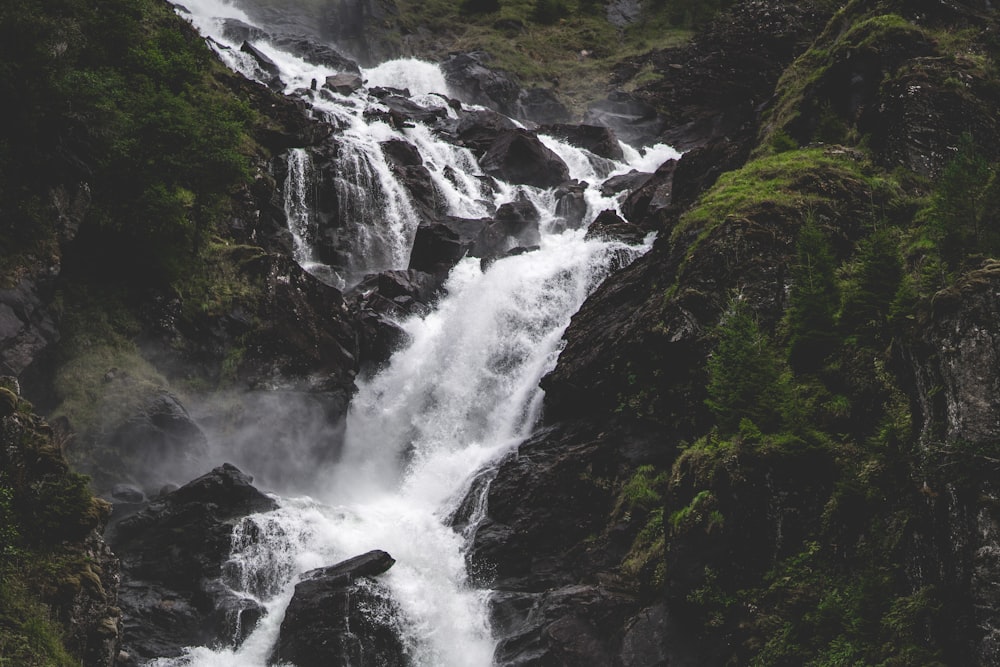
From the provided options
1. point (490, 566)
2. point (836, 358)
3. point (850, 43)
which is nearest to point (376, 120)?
point (850, 43)

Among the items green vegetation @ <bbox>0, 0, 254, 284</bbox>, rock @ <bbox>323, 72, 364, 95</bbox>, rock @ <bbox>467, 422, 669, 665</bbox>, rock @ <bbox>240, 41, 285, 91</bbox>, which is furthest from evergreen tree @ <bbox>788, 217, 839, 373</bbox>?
rock @ <bbox>323, 72, 364, 95</bbox>

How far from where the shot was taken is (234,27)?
55438 millimetres

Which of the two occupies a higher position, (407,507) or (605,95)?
(605,95)

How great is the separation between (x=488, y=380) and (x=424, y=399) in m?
2.41

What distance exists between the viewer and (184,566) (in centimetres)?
1853

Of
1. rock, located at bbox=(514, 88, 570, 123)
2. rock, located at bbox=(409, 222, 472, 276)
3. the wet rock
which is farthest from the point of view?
rock, located at bbox=(514, 88, 570, 123)

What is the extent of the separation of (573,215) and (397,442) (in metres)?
16.7

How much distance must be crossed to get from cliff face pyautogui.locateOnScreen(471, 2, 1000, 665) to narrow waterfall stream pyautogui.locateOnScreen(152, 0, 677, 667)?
1.58 metres

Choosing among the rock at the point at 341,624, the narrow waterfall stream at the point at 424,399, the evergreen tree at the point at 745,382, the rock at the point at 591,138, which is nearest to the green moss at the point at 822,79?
the narrow waterfall stream at the point at 424,399

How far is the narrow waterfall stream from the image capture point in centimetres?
1850

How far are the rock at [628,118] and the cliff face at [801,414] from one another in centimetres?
2921

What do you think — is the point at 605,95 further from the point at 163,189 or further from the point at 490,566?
the point at 490,566

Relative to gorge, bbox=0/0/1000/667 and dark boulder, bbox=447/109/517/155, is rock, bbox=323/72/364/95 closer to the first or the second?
dark boulder, bbox=447/109/517/155

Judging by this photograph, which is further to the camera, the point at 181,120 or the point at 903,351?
the point at 181,120
